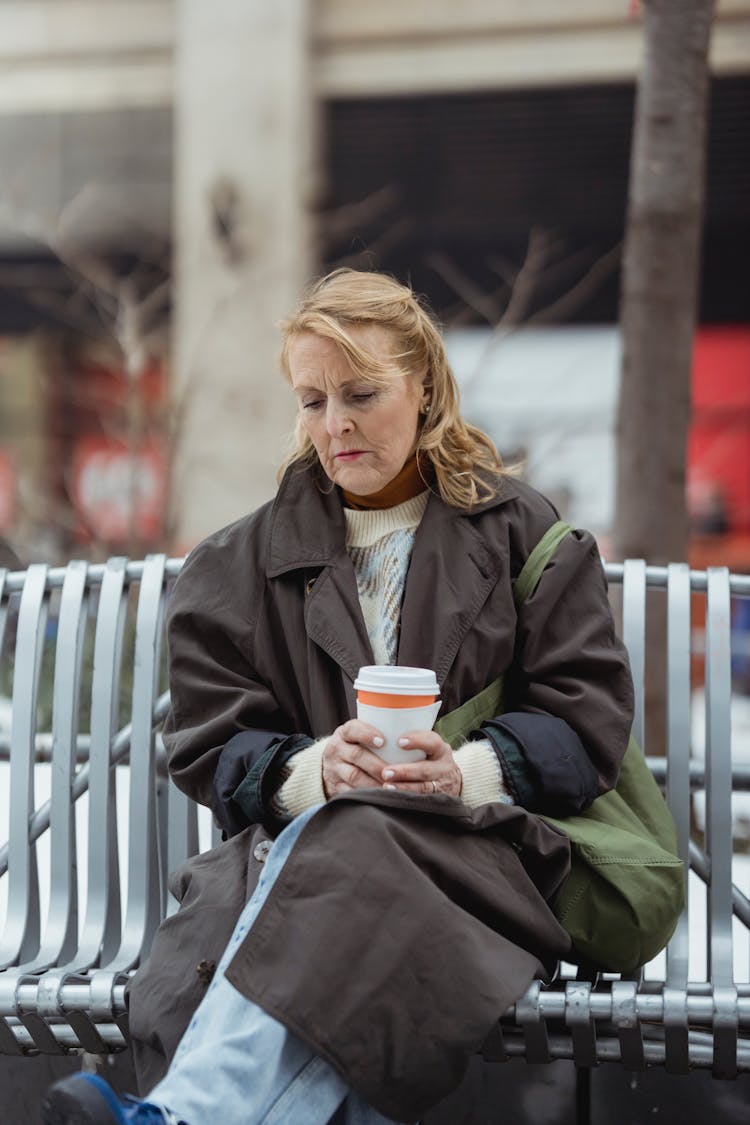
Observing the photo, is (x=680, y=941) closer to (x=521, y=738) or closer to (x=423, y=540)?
(x=521, y=738)

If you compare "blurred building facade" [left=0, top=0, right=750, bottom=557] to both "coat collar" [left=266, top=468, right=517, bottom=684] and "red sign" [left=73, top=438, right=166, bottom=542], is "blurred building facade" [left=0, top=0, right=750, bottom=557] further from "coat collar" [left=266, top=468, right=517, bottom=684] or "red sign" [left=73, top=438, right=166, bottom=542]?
"coat collar" [left=266, top=468, right=517, bottom=684]

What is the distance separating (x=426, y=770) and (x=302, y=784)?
0.23m

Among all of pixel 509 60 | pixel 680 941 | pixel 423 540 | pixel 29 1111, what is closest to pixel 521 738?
pixel 423 540

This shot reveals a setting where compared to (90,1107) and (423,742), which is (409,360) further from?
(90,1107)

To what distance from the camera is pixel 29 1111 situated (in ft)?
8.87

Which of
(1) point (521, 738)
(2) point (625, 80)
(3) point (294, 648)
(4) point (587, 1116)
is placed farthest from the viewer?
(2) point (625, 80)

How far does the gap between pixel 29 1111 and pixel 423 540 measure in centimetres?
140

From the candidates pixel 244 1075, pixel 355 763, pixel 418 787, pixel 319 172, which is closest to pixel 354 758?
pixel 355 763

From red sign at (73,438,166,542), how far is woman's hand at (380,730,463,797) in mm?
6728

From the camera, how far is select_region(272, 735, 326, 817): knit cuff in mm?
2225

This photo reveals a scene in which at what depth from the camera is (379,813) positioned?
2.03 m

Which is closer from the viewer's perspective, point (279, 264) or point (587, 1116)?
point (587, 1116)

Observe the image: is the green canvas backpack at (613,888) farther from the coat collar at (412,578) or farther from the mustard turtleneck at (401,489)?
the mustard turtleneck at (401,489)

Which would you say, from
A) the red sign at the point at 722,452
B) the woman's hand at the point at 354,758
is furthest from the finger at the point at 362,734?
the red sign at the point at 722,452
